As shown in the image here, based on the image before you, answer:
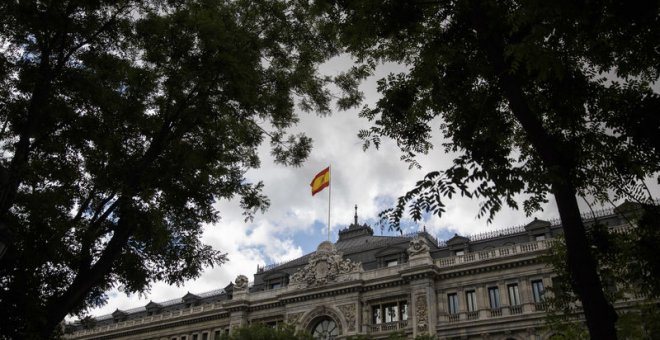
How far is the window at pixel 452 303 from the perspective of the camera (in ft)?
116

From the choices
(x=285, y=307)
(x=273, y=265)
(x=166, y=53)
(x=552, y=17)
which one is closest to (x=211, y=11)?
(x=166, y=53)

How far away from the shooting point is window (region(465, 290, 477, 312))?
1378 inches

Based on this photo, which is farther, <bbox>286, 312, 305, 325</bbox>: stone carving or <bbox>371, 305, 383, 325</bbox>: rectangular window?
<bbox>286, 312, 305, 325</bbox>: stone carving

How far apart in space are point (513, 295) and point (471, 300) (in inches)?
106

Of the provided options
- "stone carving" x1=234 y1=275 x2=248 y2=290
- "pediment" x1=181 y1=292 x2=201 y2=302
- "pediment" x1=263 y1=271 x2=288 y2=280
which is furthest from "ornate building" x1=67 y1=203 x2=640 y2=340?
"pediment" x1=181 y1=292 x2=201 y2=302

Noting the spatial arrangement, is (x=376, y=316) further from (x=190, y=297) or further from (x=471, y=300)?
(x=190, y=297)

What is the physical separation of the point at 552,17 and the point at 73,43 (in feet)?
32.6

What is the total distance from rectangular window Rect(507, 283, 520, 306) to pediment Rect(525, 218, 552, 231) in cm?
432

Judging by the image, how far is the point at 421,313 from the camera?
3531 centimetres

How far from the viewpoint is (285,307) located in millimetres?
41312

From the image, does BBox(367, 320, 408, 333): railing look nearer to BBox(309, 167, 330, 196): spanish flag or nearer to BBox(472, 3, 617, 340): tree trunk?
BBox(309, 167, 330, 196): spanish flag

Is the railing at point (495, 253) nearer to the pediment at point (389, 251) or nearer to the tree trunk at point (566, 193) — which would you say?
the pediment at point (389, 251)

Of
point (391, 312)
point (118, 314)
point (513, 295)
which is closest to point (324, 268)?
point (391, 312)

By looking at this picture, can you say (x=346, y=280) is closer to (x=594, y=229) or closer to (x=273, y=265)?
(x=273, y=265)
